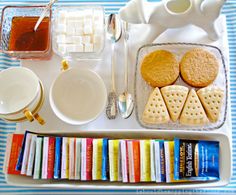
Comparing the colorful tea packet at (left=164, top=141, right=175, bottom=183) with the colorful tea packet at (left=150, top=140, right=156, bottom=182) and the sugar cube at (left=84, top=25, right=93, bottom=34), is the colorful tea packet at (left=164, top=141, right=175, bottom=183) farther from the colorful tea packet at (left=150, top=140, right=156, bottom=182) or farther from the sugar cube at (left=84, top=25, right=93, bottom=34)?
the sugar cube at (left=84, top=25, right=93, bottom=34)

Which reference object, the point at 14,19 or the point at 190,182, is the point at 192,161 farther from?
the point at 14,19

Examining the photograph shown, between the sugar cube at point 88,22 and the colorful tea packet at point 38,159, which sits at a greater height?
the sugar cube at point 88,22

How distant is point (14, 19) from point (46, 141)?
1.07 feet

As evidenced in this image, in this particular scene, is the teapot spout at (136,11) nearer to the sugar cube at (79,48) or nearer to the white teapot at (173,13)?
the white teapot at (173,13)

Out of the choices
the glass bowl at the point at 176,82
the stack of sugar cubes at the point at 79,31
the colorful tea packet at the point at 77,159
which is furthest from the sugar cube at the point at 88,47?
the colorful tea packet at the point at 77,159

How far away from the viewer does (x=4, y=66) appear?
0.98m

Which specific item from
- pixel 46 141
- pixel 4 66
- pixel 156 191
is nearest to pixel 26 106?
pixel 46 141

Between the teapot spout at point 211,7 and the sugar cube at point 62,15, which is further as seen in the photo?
the sugar cube at point 62,15

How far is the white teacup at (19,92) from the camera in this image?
85 cm

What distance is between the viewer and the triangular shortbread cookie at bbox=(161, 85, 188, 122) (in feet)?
2.84

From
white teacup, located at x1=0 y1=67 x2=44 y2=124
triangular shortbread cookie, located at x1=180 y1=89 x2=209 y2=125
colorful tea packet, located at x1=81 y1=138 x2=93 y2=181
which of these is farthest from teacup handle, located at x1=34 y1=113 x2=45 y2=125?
triangular shortbread cookie, located at x1=180 y1=89 x2=209 y2=125

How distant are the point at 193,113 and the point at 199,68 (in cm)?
11

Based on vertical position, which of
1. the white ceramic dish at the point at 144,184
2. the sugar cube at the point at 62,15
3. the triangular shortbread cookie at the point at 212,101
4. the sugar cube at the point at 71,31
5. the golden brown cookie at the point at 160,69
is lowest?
the white ceramic dish at the point at 144,184

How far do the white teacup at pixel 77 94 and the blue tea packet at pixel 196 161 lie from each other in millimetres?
209
